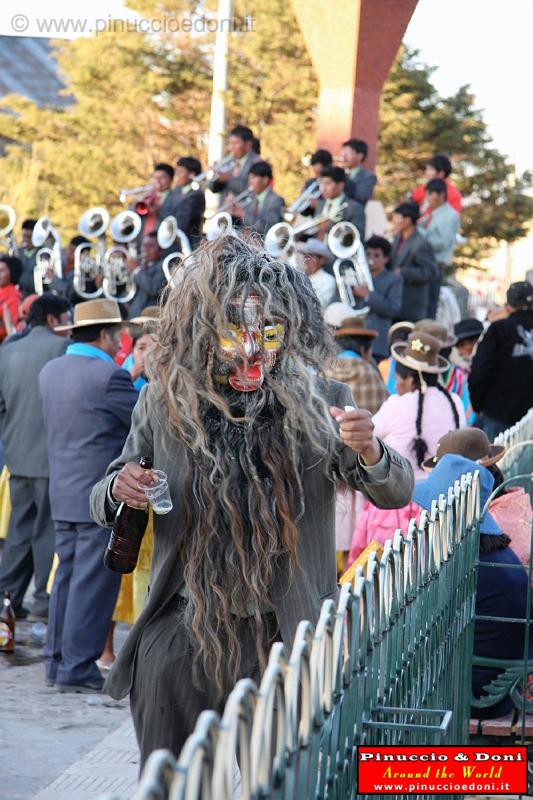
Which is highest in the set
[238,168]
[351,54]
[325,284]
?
[351,54]

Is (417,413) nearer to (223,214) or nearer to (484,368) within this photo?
(484,368)

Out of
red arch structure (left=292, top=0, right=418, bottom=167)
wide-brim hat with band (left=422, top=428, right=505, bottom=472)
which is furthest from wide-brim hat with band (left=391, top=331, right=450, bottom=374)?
red arch structure (left=292, top=0, right=418, bottom=167)

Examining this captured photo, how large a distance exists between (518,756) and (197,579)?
0.85m

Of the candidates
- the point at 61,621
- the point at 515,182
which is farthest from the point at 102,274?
the point at 515,182

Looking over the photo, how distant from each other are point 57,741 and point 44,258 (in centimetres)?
1119

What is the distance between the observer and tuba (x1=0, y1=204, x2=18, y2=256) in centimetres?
1797

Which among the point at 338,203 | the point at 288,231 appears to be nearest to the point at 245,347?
the point at 288,231

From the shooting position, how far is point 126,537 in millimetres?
3662

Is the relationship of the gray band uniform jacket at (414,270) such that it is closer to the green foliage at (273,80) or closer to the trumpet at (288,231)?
the trumpet at (288,231)

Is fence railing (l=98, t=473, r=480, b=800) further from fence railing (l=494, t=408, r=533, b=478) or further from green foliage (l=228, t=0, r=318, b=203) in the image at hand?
green foliage (l=228, t=0, r=318, b=203)

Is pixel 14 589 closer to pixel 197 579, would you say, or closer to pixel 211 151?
pixel 197 579

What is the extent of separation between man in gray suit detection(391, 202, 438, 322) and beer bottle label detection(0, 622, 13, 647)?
6.46m

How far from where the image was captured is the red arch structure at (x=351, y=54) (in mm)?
16969

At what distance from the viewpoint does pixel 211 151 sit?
24.1m
